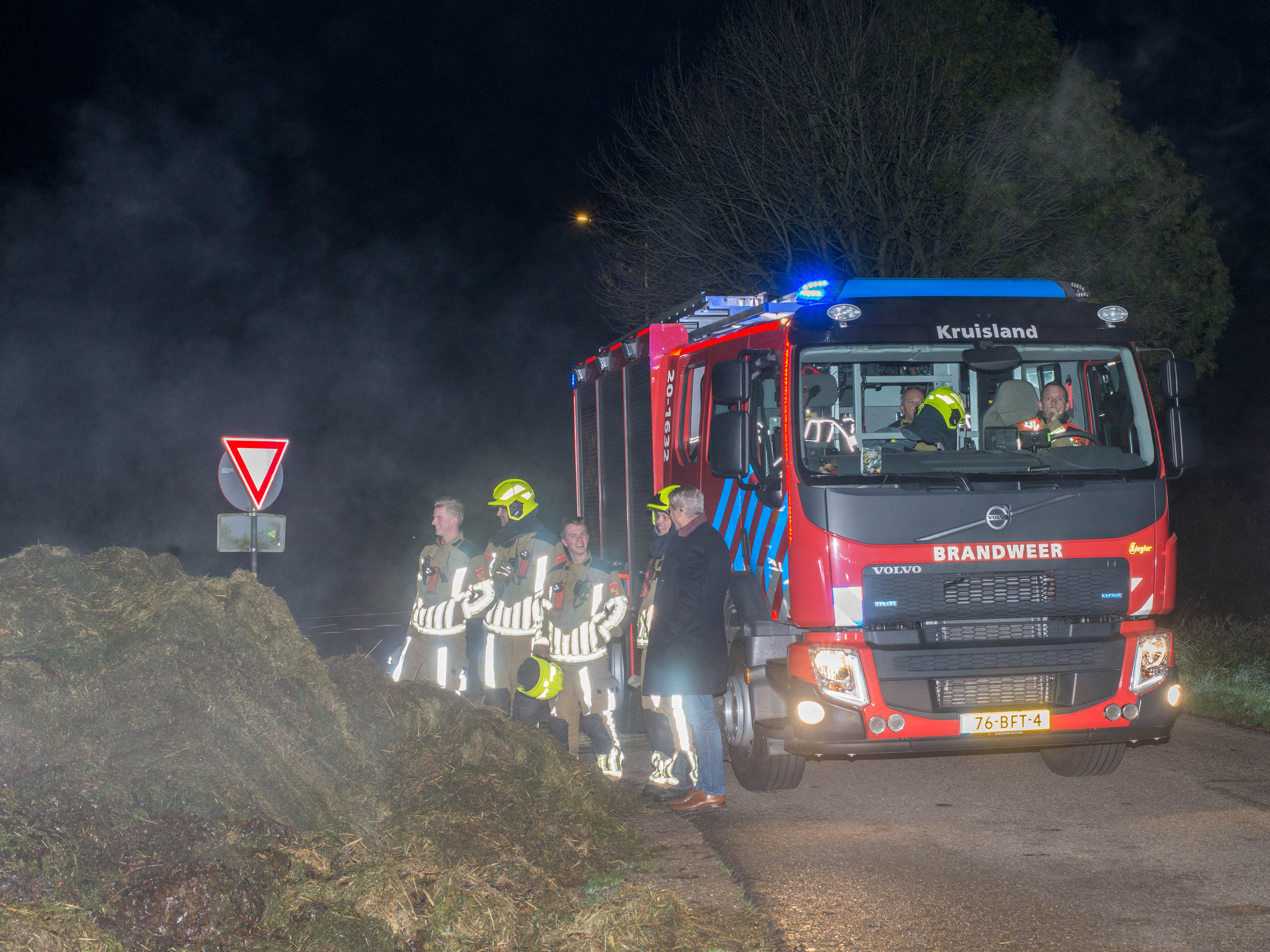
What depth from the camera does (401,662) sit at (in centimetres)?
871

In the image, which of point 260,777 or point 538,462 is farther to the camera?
point 538,462

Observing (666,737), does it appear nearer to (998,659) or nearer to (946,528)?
(998,659)

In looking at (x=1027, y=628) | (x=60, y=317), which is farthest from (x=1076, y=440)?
(x=60, y=317)

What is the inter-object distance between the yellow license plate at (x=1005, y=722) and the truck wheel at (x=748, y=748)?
3.31 feet

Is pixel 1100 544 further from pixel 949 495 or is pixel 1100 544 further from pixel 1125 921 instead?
pixel 1125 921

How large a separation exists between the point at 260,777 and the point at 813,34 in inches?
603

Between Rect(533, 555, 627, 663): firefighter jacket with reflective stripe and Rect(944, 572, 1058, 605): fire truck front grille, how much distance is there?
2188mm

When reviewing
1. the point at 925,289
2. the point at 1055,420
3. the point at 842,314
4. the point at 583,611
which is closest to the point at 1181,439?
the point at 1055,420

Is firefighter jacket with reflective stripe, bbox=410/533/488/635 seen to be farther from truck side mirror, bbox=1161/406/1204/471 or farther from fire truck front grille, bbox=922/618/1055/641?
truck side mirror, bbox=1161/406/1204/471

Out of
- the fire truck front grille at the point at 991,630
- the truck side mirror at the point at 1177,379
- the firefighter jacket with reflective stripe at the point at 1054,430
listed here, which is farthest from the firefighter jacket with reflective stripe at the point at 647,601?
the truck side mirror at the point at 1177,379

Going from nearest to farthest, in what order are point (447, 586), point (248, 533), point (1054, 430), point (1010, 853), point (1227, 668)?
point (1010, 853) < point (1054, 430) < point (447, 586) < point (248, 533) < point (1227, 668)

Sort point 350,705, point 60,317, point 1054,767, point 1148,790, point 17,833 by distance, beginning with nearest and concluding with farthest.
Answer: point 17,833 < point 350,705 < point 1148,790 < point 1054,767 < point 60,317

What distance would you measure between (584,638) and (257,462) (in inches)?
157

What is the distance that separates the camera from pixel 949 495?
6.64 m
